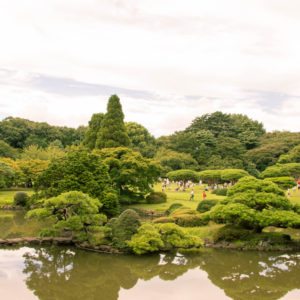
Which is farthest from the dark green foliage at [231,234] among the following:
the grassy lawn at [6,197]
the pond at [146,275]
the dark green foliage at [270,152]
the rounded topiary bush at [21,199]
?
the dark green foliage at [270,152]

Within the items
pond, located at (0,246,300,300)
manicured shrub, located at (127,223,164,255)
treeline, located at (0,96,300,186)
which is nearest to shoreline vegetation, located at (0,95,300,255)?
manicured shrub, located at (127,223,164,255)

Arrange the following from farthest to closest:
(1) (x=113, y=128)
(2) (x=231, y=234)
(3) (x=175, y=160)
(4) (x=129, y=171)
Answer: (3) (x=175, y=160) < (1) (x=113, y=128) < (4) (x=129, y=171) < (2) (x=231, y=234)

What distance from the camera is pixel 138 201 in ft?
109

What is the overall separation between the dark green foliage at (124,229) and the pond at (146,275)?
716 mm

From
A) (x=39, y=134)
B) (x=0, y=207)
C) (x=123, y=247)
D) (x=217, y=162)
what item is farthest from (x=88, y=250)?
(x=39, y=134)

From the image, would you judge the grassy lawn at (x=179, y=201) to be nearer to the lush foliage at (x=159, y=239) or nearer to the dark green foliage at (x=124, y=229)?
the lush foliage at (x=159, y=239)

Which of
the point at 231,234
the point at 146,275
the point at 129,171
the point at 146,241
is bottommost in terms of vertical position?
the point at 146,275

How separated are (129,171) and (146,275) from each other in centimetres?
1460

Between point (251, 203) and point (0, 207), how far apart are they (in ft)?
70.7

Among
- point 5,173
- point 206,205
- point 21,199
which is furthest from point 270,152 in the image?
point 21,199

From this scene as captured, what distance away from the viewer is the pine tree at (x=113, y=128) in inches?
1506

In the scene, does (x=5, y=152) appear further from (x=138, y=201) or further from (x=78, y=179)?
(x=78, y=179)

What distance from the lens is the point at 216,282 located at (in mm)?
16125

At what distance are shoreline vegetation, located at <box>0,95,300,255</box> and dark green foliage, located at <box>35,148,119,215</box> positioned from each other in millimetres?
60
